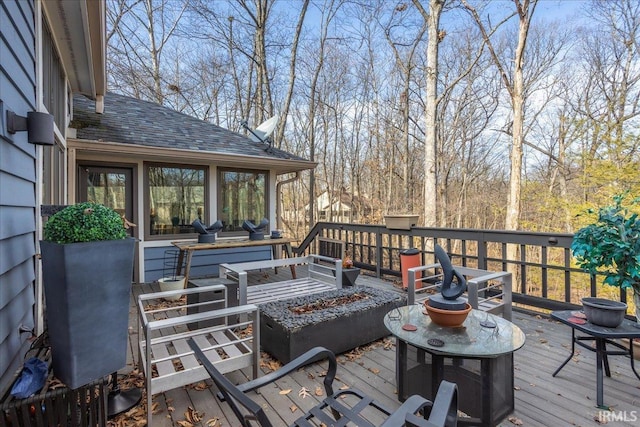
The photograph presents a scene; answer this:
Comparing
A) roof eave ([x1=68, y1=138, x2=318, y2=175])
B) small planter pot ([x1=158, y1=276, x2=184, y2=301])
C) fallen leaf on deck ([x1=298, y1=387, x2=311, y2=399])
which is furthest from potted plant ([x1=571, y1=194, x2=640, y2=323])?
roof eave ([x1=68, y1=138, x2=318, y2=175])

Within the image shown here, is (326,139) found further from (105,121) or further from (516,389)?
(516,389)

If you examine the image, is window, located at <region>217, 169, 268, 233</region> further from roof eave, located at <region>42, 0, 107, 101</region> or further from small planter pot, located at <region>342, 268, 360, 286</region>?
small planter pot, located at <region>342, 268, 360, 286</region>

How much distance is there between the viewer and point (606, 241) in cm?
242

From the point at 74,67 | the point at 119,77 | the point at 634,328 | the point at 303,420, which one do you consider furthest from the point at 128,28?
the point at 634,328

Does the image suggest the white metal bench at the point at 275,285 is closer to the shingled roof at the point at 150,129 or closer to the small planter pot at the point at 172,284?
the small planter pot at the point at 172,284

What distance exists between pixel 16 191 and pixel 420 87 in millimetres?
12893

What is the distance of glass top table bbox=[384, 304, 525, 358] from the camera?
5.98ft

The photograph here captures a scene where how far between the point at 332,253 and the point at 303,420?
464 centimetres

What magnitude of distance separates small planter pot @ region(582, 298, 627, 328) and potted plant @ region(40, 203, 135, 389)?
3080mm

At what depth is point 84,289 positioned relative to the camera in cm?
150

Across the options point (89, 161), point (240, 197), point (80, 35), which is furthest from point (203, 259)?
point (80, 35)

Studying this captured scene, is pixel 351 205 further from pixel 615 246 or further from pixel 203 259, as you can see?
pixel 615 246

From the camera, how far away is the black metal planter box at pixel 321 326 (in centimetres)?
263

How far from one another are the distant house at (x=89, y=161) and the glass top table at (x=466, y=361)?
2.18m
